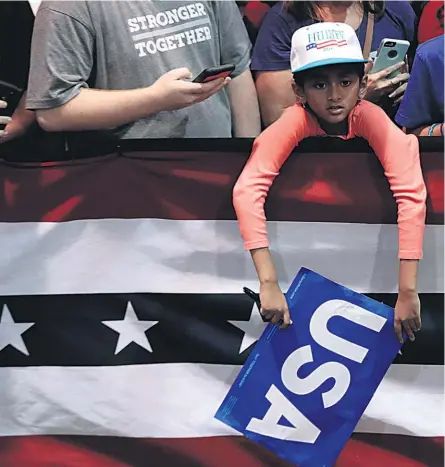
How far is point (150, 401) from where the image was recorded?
1854mm

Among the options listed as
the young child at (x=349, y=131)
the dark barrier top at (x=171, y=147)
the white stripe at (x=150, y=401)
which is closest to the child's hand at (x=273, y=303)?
the young child at (x=349, y=131)

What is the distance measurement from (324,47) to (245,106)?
1.31 feet

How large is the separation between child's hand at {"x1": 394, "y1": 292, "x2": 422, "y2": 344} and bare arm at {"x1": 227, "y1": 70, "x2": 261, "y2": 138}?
2.07ft

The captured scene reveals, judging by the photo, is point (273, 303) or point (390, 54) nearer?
point (273, 303)

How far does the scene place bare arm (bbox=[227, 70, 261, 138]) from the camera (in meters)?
1.96

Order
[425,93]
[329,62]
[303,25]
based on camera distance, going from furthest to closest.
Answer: [303,25] < [425,93] < [329,62]

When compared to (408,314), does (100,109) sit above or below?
above

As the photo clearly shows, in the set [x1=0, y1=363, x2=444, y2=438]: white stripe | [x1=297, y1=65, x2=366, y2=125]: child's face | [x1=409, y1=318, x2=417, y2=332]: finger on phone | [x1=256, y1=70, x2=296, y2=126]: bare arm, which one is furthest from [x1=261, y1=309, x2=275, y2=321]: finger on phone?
[x1=256, y1=70, x2=296, y2=126]: bare arm

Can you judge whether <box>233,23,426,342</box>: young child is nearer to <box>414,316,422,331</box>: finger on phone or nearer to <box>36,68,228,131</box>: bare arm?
<box>414,316,422,331</box>: finger on phone

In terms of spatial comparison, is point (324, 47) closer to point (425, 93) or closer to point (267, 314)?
point (425, 93)

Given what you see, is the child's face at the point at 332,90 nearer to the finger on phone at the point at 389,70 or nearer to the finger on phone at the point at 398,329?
the finger on phone at the point at 389,70

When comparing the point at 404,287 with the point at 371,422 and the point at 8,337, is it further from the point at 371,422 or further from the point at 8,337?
the point at 8,337

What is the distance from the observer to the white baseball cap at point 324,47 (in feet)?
5.28

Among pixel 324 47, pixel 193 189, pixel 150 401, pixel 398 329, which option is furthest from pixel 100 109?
pixel 398 329
